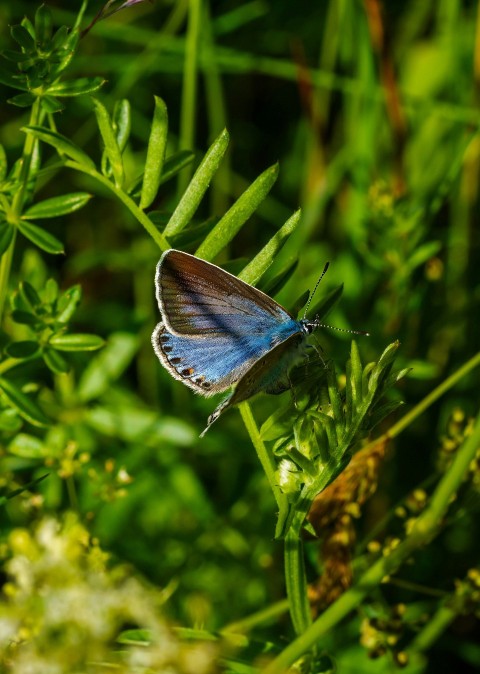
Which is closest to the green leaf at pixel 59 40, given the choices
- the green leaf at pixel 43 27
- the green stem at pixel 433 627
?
the green leaf at pixel 43 27

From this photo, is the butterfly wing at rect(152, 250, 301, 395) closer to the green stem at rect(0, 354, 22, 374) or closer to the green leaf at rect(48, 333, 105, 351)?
the green leaf at rect(48, 333, 105, 351)

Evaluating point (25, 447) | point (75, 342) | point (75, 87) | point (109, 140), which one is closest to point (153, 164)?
point (109, 140)

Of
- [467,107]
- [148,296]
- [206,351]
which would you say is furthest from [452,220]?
[206,351]

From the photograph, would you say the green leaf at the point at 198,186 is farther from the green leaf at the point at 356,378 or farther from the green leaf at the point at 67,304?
the green leaf at the point at 356,378

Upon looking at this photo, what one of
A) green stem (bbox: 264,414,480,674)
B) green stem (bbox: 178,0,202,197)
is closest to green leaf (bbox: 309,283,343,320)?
green stem (bbox: 264,414,480,674)

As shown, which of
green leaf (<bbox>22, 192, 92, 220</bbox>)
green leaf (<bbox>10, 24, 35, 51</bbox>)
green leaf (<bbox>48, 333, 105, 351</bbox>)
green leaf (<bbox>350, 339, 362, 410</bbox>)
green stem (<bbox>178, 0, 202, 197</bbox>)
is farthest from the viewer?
green stem (<bbox>178, 0, 202, 197</bbox>)

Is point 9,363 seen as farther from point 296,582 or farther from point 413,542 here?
point 413,542
